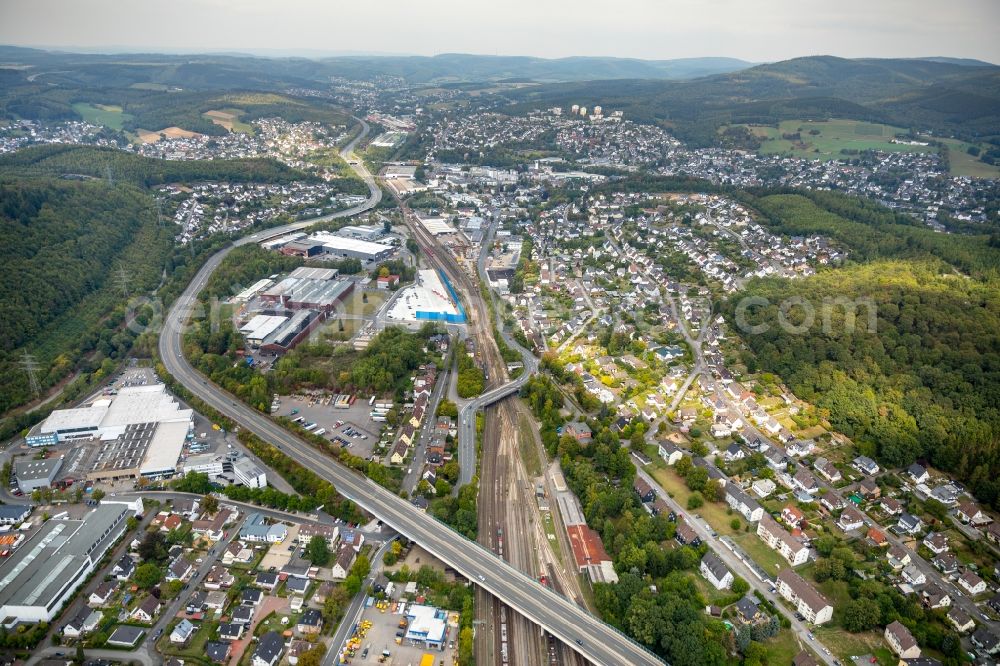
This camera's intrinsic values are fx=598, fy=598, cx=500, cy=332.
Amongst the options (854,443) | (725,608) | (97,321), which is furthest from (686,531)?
(97,321)

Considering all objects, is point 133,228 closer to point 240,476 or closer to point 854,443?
point 240,476

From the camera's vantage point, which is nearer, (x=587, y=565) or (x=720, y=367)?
(x=587, y=565)

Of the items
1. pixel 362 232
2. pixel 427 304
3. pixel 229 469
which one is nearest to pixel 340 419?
pixel 229 469

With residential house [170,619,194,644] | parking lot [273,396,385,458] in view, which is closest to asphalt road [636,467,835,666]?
parking lot [273,396,385,458]

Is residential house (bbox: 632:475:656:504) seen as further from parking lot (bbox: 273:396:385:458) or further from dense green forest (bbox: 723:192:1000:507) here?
parking lot (bbox: 273:396:385:458)

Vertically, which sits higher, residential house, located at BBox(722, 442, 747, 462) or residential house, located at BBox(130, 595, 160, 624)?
residential house, located at BBox(722, 442, 747, 462)

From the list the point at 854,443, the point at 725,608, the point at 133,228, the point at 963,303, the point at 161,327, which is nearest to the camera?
the point at 725,608

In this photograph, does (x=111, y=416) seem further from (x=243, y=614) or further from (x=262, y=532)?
(x=243, y=614)
